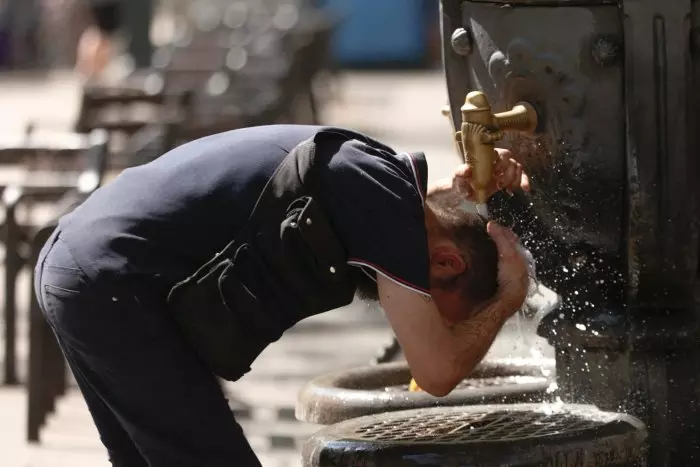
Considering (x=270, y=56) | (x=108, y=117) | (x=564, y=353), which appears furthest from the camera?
(x=270, y=56)

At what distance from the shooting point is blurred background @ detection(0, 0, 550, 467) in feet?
19.0

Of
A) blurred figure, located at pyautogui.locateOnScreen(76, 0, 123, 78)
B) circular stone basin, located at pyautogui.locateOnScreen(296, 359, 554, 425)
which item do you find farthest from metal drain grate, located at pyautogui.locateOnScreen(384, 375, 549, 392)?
blurred figure, located at pyautogui.locateOnScreen(76, 0, 123, 78)

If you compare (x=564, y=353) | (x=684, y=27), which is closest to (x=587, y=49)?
(x=684, y=27)

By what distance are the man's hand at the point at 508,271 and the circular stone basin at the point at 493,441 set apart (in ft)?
0.89

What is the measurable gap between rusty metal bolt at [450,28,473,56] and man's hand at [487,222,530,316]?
1.86ft

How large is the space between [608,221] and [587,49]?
0.40m

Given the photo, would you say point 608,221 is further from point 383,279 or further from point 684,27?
point 383,279

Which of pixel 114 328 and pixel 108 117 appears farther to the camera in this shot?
pixel 108 117

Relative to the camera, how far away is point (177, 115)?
9766 millimetres

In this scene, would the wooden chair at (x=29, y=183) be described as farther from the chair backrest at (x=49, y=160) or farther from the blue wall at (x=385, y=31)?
the blue wall at (x=385, y=31)

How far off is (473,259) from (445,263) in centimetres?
7

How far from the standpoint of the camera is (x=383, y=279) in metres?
3.11

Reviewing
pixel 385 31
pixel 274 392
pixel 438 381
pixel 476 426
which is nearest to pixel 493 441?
pixel 438 381

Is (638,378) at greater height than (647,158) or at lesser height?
lesser
